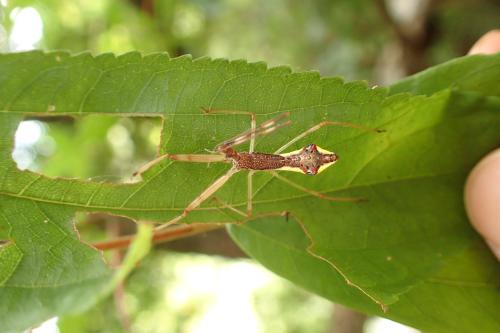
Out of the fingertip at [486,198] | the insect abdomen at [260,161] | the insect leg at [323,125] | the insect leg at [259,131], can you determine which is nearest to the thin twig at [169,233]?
the insect abdomen at [260,161]

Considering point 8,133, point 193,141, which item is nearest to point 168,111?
point 193,141

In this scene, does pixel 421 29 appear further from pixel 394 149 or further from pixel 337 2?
pixel 394 149

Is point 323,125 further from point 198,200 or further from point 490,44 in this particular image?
point 490,44

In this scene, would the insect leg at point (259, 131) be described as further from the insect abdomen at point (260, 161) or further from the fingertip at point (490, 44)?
the fingertip at point (490, 44)

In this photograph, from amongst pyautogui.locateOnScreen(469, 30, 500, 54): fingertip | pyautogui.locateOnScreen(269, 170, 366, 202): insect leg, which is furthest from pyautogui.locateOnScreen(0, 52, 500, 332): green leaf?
pyautogui.locateOnScreen(469, 30, 500, 54): fingertip


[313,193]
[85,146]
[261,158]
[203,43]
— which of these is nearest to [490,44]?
[313,193]
